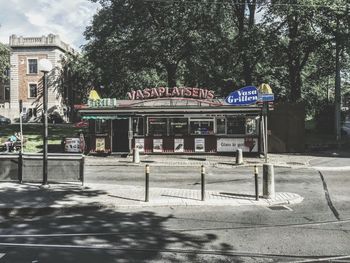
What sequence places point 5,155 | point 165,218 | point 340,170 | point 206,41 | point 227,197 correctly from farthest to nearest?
point 206,41 < point 340,170 < point 5,155 < point 227,197 < point 165,218

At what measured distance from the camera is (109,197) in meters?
12.9

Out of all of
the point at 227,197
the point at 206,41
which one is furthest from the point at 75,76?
the point at 227,197

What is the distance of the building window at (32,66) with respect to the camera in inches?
2618

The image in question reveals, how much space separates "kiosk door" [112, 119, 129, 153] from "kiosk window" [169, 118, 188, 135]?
276 cm

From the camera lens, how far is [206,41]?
3644 centimetres

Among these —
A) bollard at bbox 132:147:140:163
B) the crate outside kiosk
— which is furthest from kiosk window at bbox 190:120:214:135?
bollard at bbox 132:147:140:163

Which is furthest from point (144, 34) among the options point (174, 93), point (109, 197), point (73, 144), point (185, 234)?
point (185, 234)

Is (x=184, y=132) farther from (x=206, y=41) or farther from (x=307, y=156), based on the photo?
(x=206, y=41)

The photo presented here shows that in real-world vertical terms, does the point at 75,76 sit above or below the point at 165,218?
above

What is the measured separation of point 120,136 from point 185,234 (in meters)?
17.8

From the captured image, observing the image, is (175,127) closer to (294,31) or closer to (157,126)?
(157,126)

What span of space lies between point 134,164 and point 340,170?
9.94 metres

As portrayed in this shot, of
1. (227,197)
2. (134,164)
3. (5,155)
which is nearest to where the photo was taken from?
(227,197)

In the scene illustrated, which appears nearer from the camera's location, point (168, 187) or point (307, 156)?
point (168, 187)
